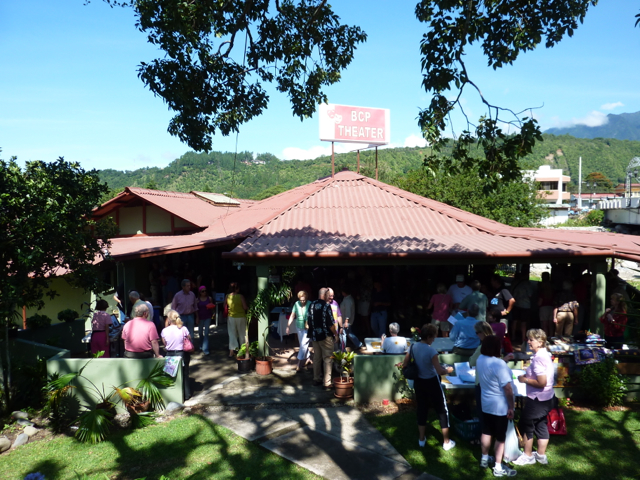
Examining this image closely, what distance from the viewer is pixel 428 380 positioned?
5.81 metres

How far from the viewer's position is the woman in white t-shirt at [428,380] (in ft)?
18.7

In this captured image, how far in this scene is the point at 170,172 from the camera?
369 feet

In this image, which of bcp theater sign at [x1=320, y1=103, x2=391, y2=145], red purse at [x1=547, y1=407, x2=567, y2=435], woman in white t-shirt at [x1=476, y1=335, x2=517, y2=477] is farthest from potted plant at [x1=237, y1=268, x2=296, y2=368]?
bcp theater sign at [x1=320, y1=103, x2=391, y2=145]

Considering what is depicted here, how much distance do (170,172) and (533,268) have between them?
315 feet

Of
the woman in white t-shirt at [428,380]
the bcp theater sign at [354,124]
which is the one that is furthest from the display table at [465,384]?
the bcp theater sign at [354,124]

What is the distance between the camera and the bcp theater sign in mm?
16500

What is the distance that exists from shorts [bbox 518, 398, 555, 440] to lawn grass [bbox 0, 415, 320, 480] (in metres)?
2.44

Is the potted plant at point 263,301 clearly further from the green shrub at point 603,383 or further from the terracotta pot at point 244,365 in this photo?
the green shrub at point 603,383

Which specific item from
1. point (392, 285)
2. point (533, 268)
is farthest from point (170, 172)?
point (392, 285)

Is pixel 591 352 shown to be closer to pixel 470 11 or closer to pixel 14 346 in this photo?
pixel 470 11

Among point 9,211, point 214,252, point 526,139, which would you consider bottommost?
point 214,252

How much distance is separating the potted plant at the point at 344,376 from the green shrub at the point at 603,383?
3.51 metres

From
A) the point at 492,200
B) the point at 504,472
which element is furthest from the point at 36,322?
the point at 492,200

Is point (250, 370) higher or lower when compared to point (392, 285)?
lower
